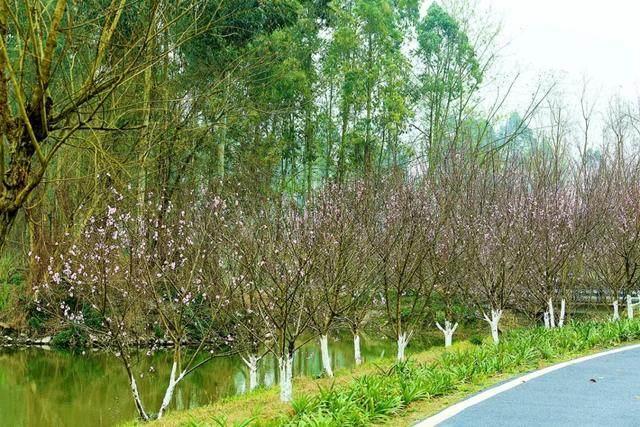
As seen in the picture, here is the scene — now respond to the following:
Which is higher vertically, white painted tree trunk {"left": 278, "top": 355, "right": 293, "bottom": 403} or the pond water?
white painted tree trunk {"left": 278, "top": 355, "right": 293, "bottom": 403}

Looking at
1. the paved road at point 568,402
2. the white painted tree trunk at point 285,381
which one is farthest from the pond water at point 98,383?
the paved road at point 568,402

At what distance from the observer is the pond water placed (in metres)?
10.5

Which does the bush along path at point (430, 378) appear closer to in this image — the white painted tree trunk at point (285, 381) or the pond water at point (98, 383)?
the white painted tree trunk at point (285, 381)

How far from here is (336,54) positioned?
23.1m

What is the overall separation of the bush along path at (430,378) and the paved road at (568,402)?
2.01 feet

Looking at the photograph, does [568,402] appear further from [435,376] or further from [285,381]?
[285,381]

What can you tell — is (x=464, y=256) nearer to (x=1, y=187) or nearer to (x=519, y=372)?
(x=519, y=372)

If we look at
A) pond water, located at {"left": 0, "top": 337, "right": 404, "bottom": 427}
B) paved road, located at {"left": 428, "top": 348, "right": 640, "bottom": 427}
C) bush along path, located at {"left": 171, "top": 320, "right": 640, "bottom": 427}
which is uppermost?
bush along path, located at {"left": 171, "top": 320, "right": 640, "bottom": 427}

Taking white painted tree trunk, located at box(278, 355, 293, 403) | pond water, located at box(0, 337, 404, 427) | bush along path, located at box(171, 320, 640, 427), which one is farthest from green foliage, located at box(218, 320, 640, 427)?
pond water, located at box(0, 337, 404, 427)

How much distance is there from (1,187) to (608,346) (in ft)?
29.5

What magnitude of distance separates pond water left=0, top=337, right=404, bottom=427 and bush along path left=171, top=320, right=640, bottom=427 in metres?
4.28

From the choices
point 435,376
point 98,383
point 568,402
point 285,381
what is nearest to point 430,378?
point 435,376

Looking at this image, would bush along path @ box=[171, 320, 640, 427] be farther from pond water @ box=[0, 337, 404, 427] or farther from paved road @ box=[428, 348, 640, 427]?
pond water @ box=[0, 337, 404, 427]

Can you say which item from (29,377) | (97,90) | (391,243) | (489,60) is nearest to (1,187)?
(97,90)
